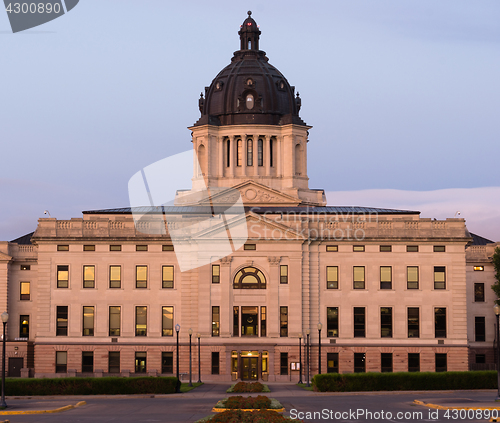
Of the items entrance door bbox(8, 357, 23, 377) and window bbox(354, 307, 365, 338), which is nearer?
window bbox(354, 307, 365, 338)

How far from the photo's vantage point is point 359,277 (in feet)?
265

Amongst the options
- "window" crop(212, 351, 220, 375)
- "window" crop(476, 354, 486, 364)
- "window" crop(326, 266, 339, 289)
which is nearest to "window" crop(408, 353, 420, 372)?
"window" crop(326, 266, 339, 289)

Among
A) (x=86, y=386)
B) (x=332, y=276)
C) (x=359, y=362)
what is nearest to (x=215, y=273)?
(x=332, y=276)

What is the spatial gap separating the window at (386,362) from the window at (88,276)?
27.8 meters

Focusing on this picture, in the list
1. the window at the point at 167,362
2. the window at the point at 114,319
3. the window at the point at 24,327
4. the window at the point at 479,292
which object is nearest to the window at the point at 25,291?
the window at the point at 24,327

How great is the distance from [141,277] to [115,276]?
8.03 feet

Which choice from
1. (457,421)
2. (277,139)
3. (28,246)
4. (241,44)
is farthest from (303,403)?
(241,44)

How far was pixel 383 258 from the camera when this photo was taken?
265ft

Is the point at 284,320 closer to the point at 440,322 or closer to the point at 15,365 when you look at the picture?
the point at 440,322

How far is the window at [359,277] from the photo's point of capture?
3177 inches

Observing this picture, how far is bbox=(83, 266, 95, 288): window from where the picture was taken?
8119 centimetres

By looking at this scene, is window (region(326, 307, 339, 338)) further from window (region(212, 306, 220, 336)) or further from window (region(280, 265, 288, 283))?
window (region(212, 306, 220, 336))

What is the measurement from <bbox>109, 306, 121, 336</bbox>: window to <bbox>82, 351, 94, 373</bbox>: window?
8.71 feet

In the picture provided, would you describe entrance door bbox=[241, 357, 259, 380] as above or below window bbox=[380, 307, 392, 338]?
below
